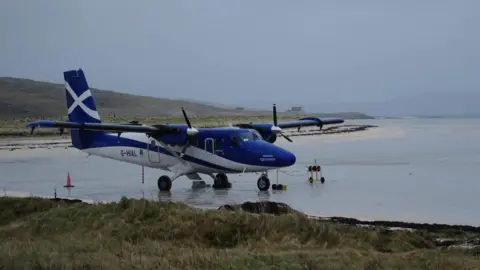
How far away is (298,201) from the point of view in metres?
19.4

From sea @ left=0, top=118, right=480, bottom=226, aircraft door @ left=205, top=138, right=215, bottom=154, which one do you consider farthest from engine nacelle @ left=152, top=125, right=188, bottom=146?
sea @ left=0, top=118, right=480, bottom=226

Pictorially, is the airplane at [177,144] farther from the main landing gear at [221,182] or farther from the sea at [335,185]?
the sea at [335,185]

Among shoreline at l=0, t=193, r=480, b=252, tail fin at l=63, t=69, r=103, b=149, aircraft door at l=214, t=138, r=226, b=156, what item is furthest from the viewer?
tail fin at l=63, t=69, r=103, b=149

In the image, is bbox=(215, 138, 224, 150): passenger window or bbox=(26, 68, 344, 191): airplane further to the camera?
bbox=(215, 138, 224, 150): passenger window

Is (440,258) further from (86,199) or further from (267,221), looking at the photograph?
(86,199)

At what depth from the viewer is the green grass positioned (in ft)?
29.1

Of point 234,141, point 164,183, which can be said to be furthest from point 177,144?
point 234,141

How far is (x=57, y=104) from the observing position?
154 metres

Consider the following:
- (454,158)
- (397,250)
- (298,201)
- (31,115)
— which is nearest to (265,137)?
(298,201)

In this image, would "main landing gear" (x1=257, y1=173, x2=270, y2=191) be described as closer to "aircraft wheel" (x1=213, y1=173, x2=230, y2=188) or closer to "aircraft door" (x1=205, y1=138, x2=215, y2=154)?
"aircraft wheel" (x1=213, y1=173, x2=230, y2=188)

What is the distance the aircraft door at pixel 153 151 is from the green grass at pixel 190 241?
8450 millimetres

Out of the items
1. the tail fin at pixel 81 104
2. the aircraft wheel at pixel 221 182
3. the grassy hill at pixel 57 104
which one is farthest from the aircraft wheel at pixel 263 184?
the grassy hill at pixel 57 104

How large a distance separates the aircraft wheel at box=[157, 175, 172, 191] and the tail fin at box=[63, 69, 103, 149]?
420 cm

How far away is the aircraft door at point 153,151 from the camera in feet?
82.0
